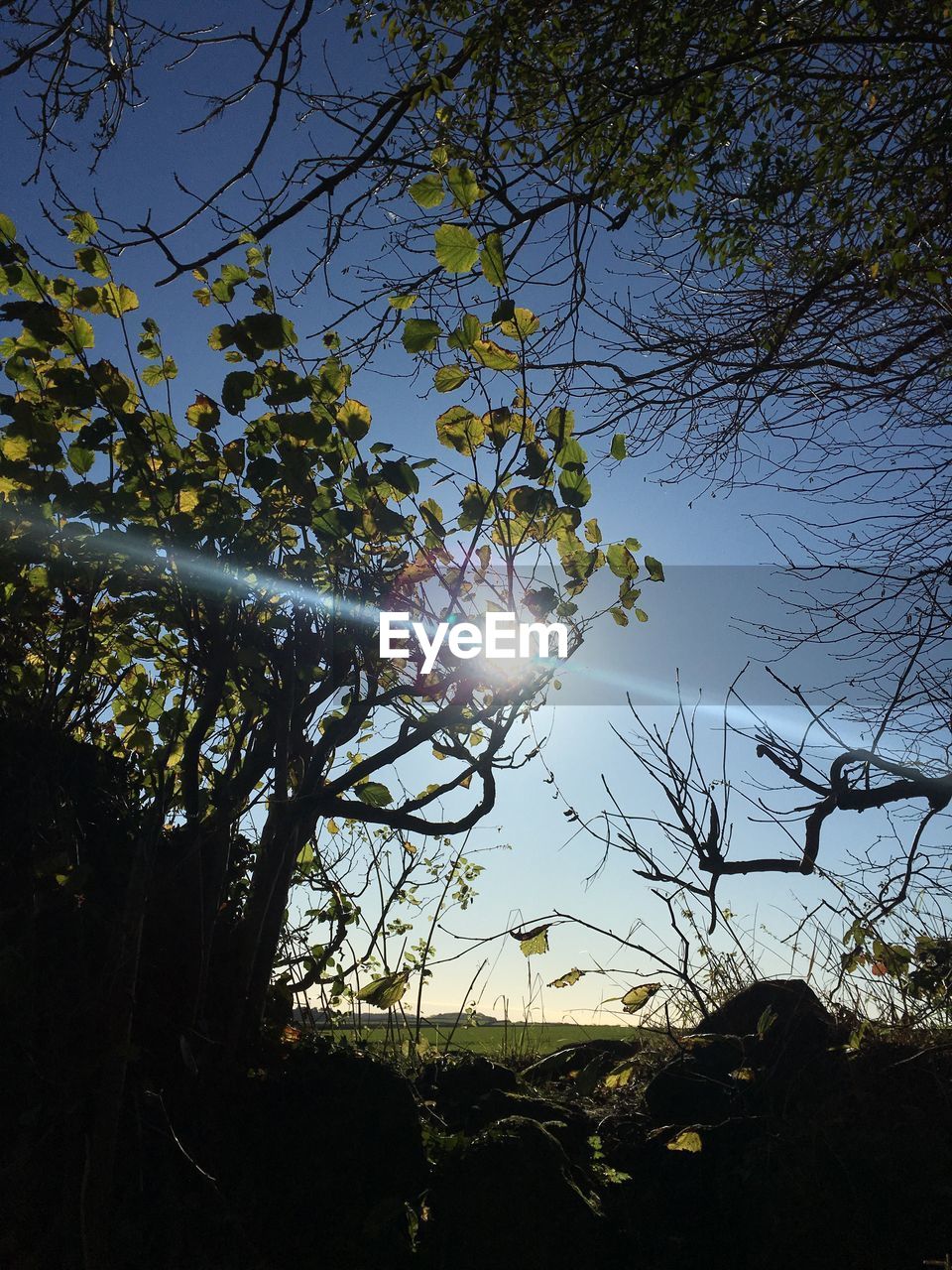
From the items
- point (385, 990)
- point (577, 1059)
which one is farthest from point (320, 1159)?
point (577, 1059)

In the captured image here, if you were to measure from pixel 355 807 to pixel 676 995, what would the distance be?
161 centimetres

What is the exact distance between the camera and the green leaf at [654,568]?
3.38 metres

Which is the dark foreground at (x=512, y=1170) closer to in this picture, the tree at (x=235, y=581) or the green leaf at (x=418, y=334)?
the tree at (x=235, y=581)

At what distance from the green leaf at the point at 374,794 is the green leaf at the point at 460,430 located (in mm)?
1388

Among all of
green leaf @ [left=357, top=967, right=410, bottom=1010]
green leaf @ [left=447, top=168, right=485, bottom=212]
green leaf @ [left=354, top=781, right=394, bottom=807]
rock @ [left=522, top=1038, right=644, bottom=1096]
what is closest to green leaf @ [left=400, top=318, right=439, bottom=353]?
green leaf @ [left=447, top=168, right=485, bottom=212]

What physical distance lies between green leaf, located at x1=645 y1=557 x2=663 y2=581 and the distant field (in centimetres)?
201

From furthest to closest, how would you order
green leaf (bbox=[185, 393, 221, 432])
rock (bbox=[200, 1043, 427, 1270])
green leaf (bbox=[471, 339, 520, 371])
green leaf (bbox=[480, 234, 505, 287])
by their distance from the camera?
green leaf (bbox=[185, 393, 221, 432])
green leaf (bbox=[471, 339, 520, 371])
rock (bbox=[200, 1043, 427, 1270])
green leaf (bbox=[480, 234, 505, 287])

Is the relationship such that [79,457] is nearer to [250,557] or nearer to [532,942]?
[250,557]

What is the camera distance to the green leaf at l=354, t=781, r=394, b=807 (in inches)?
142

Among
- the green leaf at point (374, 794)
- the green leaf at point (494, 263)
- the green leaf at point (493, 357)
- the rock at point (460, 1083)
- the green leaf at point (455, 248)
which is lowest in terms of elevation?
the rock at point (460, 1083)

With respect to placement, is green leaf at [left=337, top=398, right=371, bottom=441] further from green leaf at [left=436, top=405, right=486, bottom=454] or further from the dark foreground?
the dark foreground

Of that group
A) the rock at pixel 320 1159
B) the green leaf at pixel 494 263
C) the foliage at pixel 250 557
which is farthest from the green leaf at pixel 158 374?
the rock at pixel 320 1159

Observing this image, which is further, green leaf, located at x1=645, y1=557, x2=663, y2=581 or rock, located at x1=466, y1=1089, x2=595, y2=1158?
green leaf, located at x1=645, y1=557, x2=663, y2=581

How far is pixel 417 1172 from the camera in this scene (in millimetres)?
2773
